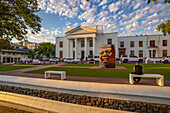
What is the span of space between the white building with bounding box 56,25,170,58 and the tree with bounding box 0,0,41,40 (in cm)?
2436

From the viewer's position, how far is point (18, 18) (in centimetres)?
1062

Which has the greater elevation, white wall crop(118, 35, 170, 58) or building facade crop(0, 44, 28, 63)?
white wall crop(118, 35, 170, 58)

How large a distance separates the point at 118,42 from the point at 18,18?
33.1 meters

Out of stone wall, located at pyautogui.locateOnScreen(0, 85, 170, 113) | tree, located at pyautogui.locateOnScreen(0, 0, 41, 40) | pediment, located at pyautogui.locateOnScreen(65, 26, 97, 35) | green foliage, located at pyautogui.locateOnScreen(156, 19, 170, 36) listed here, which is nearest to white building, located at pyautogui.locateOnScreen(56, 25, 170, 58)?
pediment, located at pyautogui.locateOnScreen(65, 26, 97, 35)

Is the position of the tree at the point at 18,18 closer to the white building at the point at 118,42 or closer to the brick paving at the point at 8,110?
the brick paving at the point at 8,110

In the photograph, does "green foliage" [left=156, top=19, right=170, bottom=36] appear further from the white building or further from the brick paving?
the brick paving

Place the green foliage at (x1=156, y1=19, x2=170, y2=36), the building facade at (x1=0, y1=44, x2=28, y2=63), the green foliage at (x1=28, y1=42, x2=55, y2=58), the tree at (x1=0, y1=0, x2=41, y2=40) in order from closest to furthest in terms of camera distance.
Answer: the tree at (x1=0, y1=0, x2=41, y2=40), the green foliage at (x1=156, y1=19, x2=170, y2=36), the building facade at (x1=0, y1=44, x2=28, y2=63), the green foliage at (x1=28, y1=42, x2=55, y2=58)

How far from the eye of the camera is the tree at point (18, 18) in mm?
9617

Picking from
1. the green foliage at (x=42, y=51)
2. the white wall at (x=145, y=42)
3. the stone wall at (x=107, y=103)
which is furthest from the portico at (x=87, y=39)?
the stone wall at (x=107, y=103)

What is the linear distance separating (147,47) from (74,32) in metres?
26.7

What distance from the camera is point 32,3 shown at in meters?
10.3

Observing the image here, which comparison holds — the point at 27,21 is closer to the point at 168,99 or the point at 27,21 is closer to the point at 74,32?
the point at 168,99

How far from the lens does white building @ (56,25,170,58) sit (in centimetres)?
A: 3272

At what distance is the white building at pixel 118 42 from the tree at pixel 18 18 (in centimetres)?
2436
